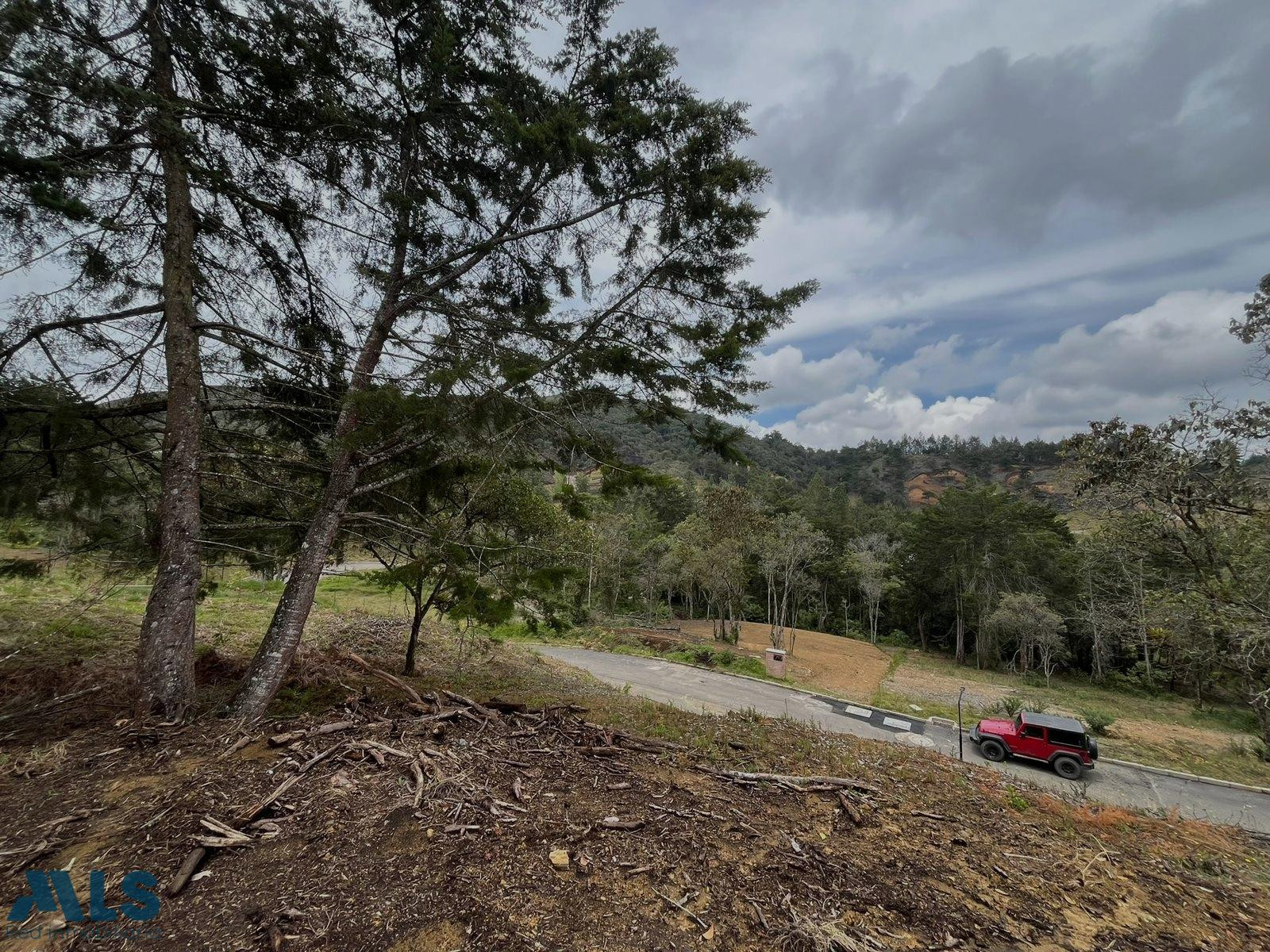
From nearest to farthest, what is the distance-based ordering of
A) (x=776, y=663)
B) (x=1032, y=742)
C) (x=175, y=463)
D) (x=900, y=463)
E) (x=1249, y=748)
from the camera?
(x=175, y=463) < (x=1032, y=742) < (x=1249, y=748) < (x=776, y=663) < (x=900, y=463)

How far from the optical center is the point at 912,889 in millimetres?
2570

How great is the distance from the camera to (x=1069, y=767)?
11.0 meters

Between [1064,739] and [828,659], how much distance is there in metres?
13.4

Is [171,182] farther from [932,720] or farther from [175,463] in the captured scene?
[932,720]

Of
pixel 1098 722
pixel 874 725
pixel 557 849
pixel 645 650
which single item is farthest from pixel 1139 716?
pixel 557 849

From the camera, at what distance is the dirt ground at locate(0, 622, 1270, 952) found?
6.98 ft

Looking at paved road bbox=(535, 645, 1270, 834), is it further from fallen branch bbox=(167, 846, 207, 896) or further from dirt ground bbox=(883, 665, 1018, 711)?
fallen branch bbox=(167, 846, 207, 896)

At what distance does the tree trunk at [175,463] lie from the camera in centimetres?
394

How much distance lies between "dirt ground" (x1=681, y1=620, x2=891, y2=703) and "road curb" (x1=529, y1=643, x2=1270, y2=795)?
1.38 m

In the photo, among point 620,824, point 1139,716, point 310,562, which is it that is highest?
point 310,562

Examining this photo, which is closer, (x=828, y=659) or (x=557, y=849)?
(x=557, y=849)

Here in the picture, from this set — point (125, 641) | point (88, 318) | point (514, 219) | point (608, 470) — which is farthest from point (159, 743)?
point (125, 641)

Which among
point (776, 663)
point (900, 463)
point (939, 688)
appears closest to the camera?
point (776, 663)

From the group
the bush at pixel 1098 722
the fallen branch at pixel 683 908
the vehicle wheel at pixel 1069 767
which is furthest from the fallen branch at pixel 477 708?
the bush at pixel 1098 722
